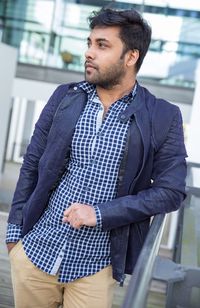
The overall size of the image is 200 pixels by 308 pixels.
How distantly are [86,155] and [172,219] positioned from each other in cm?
451

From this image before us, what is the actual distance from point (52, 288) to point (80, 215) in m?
0.34

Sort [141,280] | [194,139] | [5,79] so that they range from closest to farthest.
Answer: [141,280], [194,139], [5,79]

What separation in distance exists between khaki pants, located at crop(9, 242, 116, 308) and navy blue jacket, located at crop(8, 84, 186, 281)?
7 cm

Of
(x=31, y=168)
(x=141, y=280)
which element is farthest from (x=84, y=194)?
(x=141, y=280)

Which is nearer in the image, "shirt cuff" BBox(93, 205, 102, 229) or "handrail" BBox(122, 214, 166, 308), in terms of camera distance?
"handrail" BBox(122, 214, 166, 308)

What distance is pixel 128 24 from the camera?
1.40 metres

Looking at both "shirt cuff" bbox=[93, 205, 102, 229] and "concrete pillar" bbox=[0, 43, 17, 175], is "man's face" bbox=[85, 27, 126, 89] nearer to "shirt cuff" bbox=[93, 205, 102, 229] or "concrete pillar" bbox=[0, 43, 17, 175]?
"shirt cuff" bbox=[93, 205, 102, 229]

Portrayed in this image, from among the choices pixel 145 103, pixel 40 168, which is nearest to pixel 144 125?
pixel 145 103

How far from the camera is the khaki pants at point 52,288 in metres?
1.50

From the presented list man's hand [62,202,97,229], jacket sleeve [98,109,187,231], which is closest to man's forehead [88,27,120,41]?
jacket sleeve [98,109,187,231]

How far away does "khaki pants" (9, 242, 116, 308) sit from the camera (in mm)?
1495

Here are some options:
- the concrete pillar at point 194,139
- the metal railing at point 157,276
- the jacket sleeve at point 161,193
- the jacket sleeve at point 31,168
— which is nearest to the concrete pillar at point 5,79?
the concrete pillar at point 194,139

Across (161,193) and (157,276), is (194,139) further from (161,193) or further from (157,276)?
(157,276)

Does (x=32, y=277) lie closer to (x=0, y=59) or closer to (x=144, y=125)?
(x=144, y=125)
